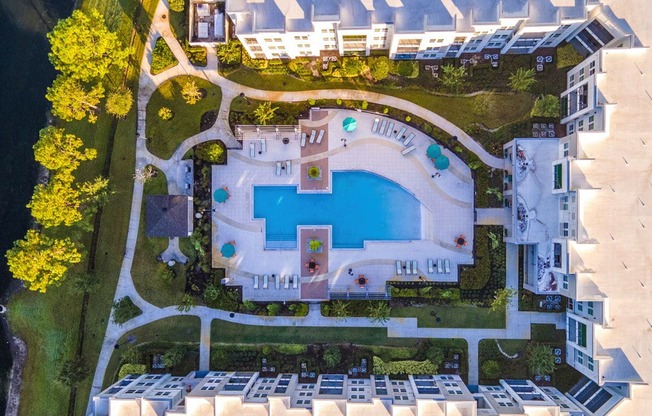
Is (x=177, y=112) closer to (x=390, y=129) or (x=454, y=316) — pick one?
(x=390, y=129)

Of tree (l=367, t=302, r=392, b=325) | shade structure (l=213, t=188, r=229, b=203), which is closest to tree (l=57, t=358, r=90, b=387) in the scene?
shade structure (l=213, t=188, r=229, b=203)

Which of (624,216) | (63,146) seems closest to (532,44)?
(624,216)

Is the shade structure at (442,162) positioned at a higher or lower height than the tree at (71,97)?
lower

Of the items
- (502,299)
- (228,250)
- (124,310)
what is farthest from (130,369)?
(502,299)

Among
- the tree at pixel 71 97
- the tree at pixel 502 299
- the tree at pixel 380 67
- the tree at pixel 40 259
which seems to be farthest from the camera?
the tree at pixel 380 67

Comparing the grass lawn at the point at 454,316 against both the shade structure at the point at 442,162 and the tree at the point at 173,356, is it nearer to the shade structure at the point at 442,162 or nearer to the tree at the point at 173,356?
the shade structure at the point at 442,162

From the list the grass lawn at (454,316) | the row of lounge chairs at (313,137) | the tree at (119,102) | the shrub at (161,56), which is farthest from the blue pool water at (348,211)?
the shrub at (161,56)
